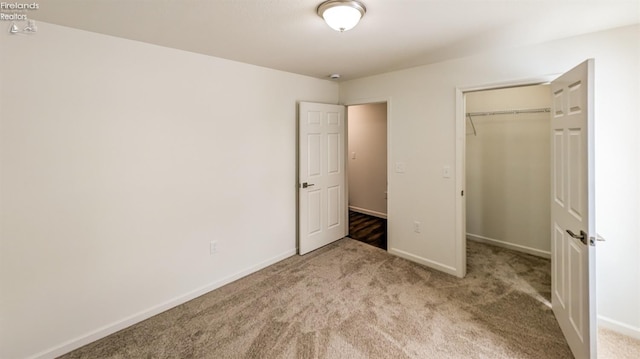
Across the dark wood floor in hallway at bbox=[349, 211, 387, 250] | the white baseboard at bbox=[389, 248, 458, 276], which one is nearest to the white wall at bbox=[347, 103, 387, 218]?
the dark wood floor in hallway at bbox=[349, 211, 387, 250]

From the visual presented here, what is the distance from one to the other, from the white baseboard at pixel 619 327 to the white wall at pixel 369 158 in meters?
3.25

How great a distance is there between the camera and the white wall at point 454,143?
6.89 ft

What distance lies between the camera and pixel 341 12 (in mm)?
1671

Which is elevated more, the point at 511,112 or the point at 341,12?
the point at 341,12

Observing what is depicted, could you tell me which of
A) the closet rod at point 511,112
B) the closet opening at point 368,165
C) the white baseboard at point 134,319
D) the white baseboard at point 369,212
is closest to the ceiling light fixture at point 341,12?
the white baseboard at point 134,319

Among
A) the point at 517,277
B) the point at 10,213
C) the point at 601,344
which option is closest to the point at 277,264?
the point at 10,213

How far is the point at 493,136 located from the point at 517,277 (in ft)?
5.92

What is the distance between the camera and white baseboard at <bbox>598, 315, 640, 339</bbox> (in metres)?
2.10

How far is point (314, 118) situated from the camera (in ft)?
12.0

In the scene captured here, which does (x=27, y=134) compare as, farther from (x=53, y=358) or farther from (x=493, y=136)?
(x=493, y=136)
